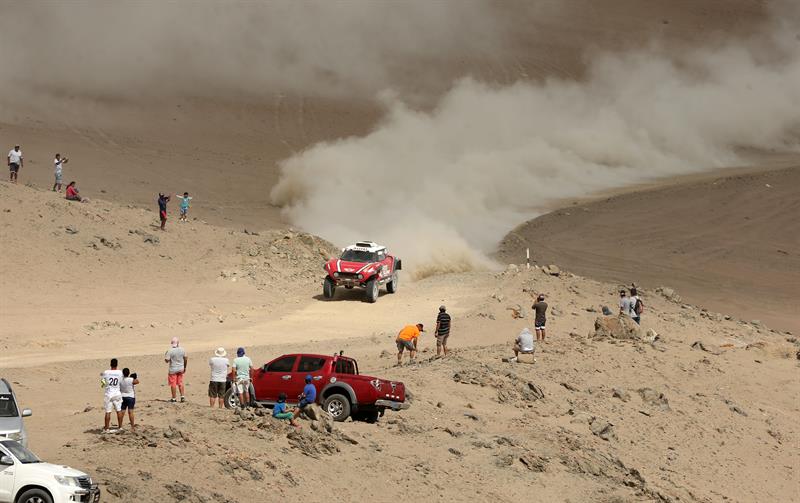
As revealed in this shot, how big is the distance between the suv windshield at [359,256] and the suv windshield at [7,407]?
2028 cm

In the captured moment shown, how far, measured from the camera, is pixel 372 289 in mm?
36406

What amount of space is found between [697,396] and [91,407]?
13.5 m

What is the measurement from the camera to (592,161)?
66.1 m

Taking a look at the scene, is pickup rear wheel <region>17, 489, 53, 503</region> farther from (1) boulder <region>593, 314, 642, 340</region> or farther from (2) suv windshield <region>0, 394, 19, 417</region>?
(1) boulder <region>593, 314, 642, 340</region>

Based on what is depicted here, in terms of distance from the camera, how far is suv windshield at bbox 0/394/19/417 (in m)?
16.7

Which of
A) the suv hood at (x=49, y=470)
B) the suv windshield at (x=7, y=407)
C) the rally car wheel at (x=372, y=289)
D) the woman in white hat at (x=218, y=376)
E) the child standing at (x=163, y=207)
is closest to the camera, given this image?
the suv hood at (x=49, y=470)

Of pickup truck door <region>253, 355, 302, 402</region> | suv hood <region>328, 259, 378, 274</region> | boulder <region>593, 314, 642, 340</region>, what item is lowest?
pickup truck door <region>253, 355, 302, 402</region>

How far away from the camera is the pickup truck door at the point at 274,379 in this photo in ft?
70.1

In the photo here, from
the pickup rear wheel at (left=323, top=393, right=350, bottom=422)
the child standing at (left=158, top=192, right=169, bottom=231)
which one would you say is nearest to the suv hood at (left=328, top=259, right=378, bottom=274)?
the child standing at (left=158, top=192, right=169, bottom=231)

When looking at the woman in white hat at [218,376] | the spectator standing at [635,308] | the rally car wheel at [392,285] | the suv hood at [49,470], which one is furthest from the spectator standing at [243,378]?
the rally car wheel at [392,285]

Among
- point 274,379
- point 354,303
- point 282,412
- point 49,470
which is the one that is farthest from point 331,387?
point 354,303

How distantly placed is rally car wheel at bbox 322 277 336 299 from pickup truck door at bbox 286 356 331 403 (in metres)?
15.2

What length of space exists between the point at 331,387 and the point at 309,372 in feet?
1.65

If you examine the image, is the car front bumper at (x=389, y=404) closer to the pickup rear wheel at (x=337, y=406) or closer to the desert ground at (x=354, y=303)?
the desert ground at (x=354, y=303)
